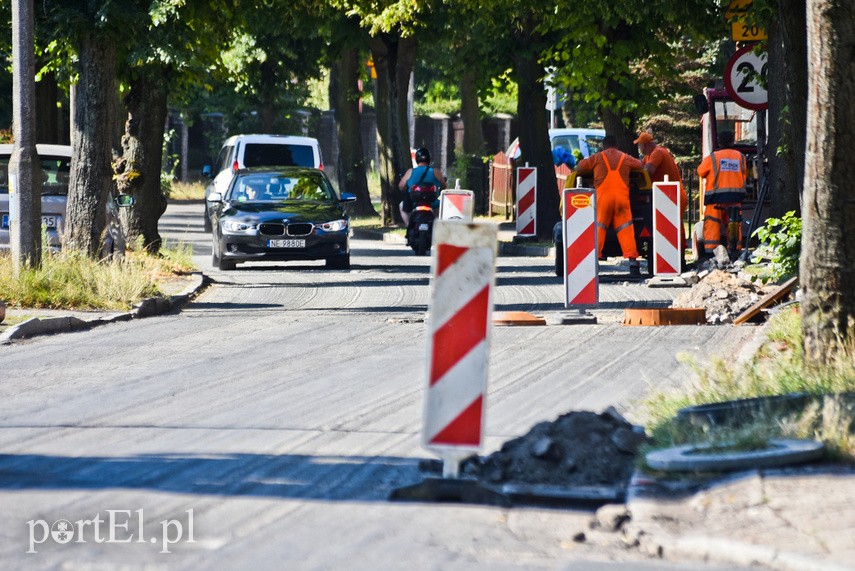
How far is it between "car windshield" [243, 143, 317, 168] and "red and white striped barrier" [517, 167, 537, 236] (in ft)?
14.4

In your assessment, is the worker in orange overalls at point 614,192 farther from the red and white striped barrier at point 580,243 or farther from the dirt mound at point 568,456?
the dirt mound at point 568,456

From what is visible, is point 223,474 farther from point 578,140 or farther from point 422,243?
point 578,140

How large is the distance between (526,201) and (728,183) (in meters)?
7.45

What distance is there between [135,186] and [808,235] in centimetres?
1575

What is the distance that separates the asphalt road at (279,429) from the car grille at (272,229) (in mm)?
5747

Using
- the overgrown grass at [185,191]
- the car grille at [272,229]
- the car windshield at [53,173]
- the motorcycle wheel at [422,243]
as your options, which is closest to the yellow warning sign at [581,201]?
the car grille at [272,229]

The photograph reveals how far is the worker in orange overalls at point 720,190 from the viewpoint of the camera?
22.5m

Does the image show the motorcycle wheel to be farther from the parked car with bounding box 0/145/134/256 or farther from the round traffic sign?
the round traffic sign

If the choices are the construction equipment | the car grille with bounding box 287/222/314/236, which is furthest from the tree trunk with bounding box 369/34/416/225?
the car grille with bounding box 287/222/314/236

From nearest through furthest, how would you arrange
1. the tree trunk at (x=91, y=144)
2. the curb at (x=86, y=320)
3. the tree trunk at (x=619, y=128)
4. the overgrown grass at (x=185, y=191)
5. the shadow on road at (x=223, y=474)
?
1. the shadow on road at (x=223, y=474)
2. the curb at (x=86, y=320)
3. the tree trunk at (x=91, y=144)
4. the tree trunk at (x=619, y=128)
5. the overgrown grass at (x=185, y=191)

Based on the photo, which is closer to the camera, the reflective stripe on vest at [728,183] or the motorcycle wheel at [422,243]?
the reflective stripe on vest at [728,183]

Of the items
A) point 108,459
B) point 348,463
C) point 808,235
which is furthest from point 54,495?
point 808,235

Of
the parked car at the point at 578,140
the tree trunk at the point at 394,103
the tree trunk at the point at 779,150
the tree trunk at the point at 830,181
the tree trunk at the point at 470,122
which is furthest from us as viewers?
the tree trunk at the point at 470,122

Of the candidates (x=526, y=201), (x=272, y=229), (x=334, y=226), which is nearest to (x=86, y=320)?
(x=272, y=229)
